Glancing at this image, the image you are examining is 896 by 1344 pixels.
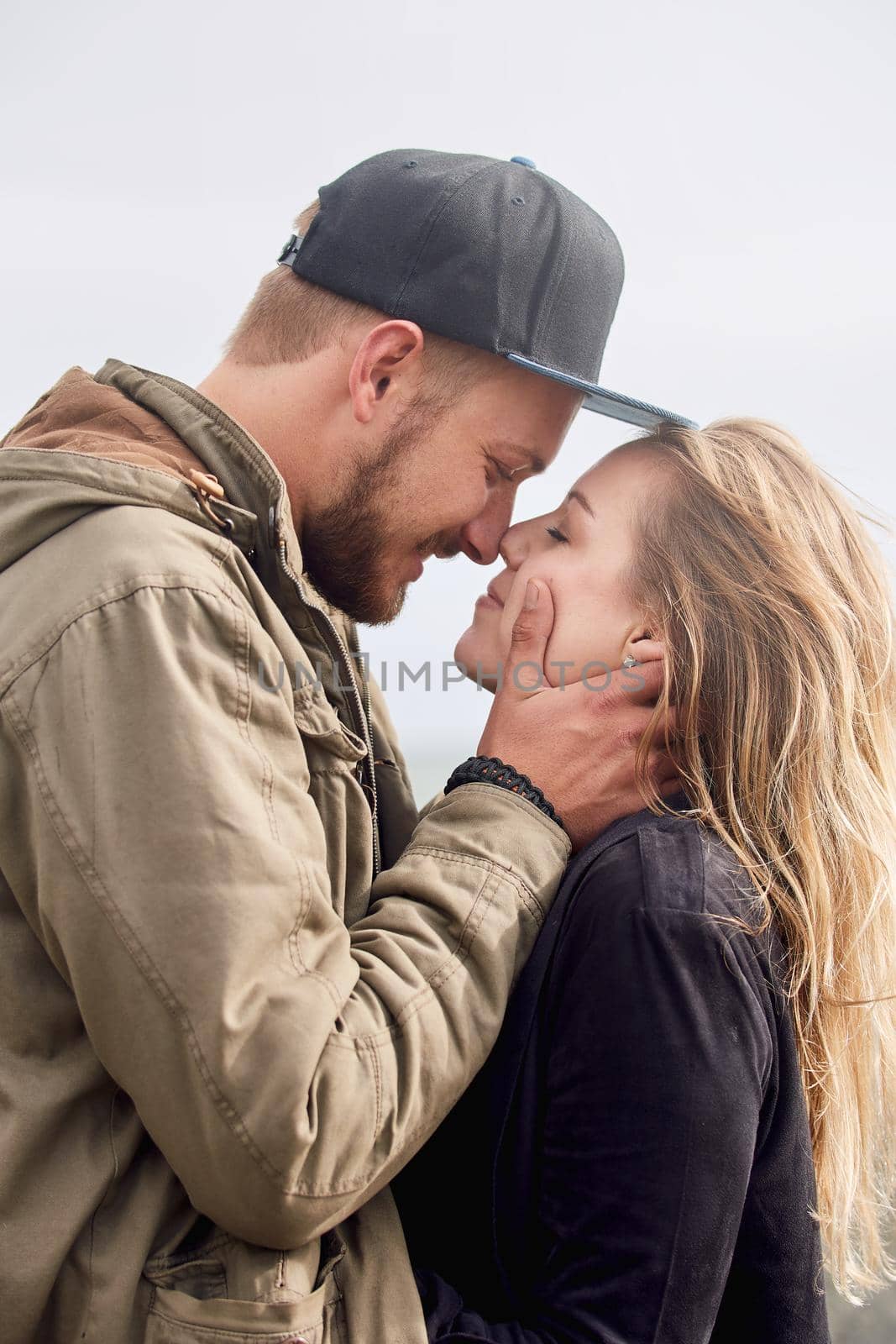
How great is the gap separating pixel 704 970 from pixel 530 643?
33.3 inches

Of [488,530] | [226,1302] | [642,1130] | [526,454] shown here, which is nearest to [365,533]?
[488,530]

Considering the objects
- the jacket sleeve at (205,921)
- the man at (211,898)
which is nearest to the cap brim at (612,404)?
the man at (211,898)

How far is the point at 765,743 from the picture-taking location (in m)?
2.25

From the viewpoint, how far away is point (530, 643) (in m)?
2.44

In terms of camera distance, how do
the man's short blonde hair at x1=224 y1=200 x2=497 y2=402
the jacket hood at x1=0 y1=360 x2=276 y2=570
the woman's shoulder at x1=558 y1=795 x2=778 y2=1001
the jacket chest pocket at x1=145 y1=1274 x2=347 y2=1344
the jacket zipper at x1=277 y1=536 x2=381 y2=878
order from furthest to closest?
the man's short blonde hair at x1=224 y1=200 x2=497 y2=402 < the jacket zipper at x1=277 y1=536 x2=381 y2=878 < the woman's shoulder at x1=558 y1=795 x2=778 y2=1001 < the jacket hood at x1=0 y1=360 x2=276 y2=570 < the jacket chest pocket at x1=145 y1=1274 x2=347 y2=1344

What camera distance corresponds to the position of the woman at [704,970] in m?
1.77

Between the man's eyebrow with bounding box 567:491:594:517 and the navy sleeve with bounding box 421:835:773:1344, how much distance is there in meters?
0.93

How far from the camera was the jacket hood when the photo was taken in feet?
5.69

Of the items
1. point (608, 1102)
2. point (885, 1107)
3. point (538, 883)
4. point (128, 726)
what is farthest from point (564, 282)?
point (885, 1107)

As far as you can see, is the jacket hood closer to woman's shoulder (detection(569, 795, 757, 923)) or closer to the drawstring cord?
the drawstring cord

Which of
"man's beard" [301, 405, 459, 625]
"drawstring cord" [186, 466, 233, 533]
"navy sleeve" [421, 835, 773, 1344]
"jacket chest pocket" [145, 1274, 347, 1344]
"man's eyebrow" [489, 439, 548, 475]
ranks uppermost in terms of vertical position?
"man's eyebrow" [489, 439, 548, 475]

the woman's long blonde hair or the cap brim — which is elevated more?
the cap brim

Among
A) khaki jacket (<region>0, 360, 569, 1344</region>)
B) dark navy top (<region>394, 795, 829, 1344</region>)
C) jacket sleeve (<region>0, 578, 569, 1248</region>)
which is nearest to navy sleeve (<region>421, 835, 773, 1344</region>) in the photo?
dark navy top (<region>394, 795, 829, 1344</region>)

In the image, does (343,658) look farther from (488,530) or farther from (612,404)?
(612,404)
